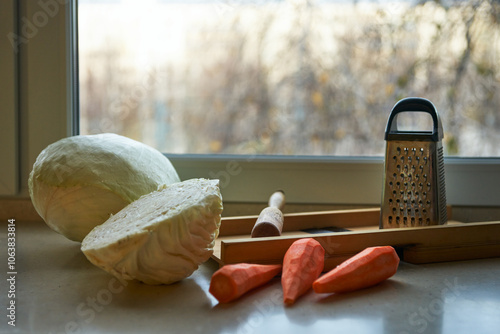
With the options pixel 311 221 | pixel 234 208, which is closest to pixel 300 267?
pixel 311 221

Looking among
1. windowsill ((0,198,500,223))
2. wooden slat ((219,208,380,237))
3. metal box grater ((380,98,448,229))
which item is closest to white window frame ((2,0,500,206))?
windowsill ((0,198,500,223))

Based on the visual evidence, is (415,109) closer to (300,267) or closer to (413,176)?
(413,176)

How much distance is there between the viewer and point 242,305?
2.49 feet

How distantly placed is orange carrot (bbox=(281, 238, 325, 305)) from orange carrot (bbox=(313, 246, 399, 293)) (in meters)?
0.02

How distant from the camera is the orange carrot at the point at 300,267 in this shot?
2.55 feet

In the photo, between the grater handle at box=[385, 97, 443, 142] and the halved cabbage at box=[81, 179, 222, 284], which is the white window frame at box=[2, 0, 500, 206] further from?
the halved cabbage at box=[81, 179, 222, 284]

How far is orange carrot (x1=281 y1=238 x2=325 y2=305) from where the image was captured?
30.6 inches

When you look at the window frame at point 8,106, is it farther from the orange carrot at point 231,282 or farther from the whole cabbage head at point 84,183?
the orange carrot at point 231,282

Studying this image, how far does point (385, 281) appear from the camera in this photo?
0.88 metres

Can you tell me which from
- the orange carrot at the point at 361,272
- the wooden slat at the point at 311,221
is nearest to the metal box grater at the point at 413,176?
the wooden slat at the point at 311,221

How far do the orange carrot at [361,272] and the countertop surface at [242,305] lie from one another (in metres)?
0.02

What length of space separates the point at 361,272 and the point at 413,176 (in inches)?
13.3

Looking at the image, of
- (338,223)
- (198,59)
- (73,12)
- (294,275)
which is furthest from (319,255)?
(73,12)

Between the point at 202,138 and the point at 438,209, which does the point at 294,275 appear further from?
the point at 202,138
